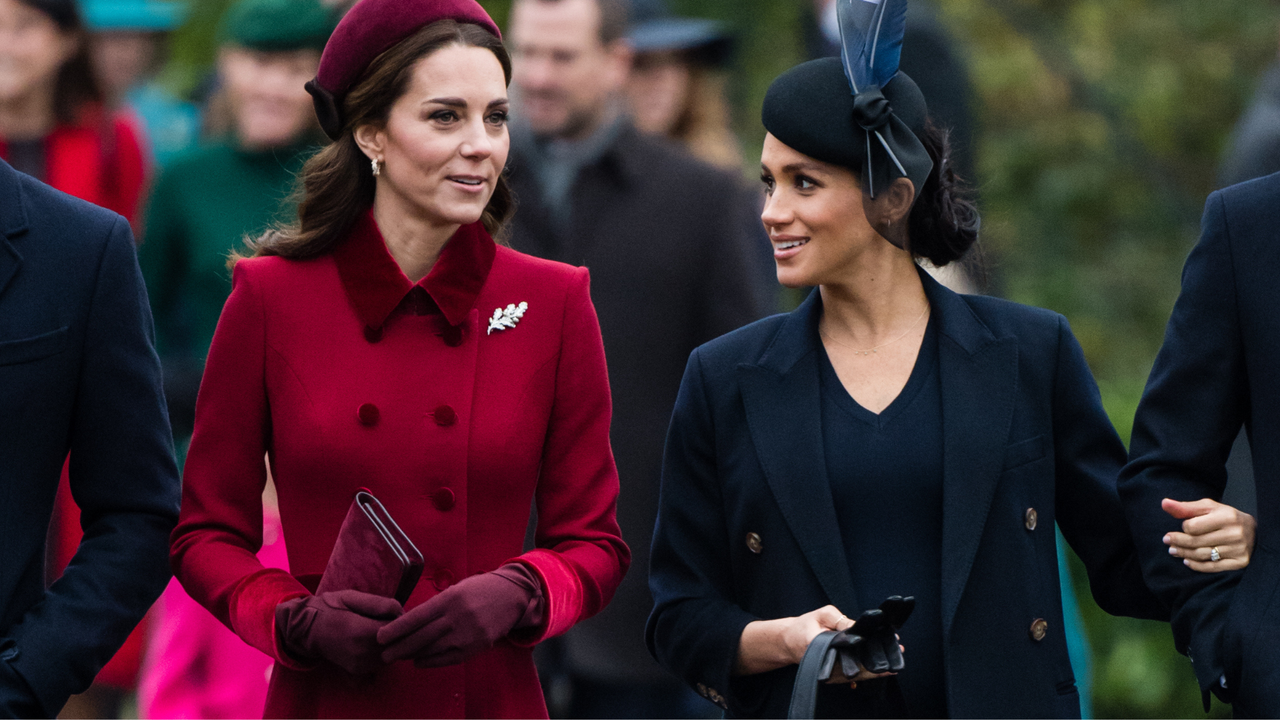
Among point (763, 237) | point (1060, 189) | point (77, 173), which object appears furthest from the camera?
point (1060, 189)

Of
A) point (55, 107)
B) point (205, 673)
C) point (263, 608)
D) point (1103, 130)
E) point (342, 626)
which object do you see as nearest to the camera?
point (342, 626)

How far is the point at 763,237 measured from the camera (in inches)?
280

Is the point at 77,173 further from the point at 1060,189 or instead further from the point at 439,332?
the point at 1060,189

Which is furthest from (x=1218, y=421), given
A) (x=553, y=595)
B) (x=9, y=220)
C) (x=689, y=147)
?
(x=689, y=147)

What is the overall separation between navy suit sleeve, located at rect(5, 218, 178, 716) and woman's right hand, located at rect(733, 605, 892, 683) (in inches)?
45.6

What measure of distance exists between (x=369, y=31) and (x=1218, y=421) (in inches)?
71.4

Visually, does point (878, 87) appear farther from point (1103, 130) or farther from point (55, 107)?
point (1103, 130)

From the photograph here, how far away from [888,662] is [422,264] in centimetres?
123

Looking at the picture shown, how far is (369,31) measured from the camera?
12.5ft

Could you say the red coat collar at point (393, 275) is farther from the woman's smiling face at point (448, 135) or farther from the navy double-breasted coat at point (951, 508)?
the navy double-breasted coat at point (951, 508)

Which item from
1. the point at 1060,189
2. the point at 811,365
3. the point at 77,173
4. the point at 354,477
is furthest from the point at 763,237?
the point at 1060,189

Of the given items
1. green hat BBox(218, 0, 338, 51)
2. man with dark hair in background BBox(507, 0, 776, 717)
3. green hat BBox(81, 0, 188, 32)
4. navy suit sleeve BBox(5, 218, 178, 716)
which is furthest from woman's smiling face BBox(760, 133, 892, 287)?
green hat BBox(81, 0, 188, 32)

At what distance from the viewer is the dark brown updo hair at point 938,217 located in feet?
13.4

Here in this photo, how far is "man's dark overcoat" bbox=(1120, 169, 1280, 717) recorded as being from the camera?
363 centimetres
